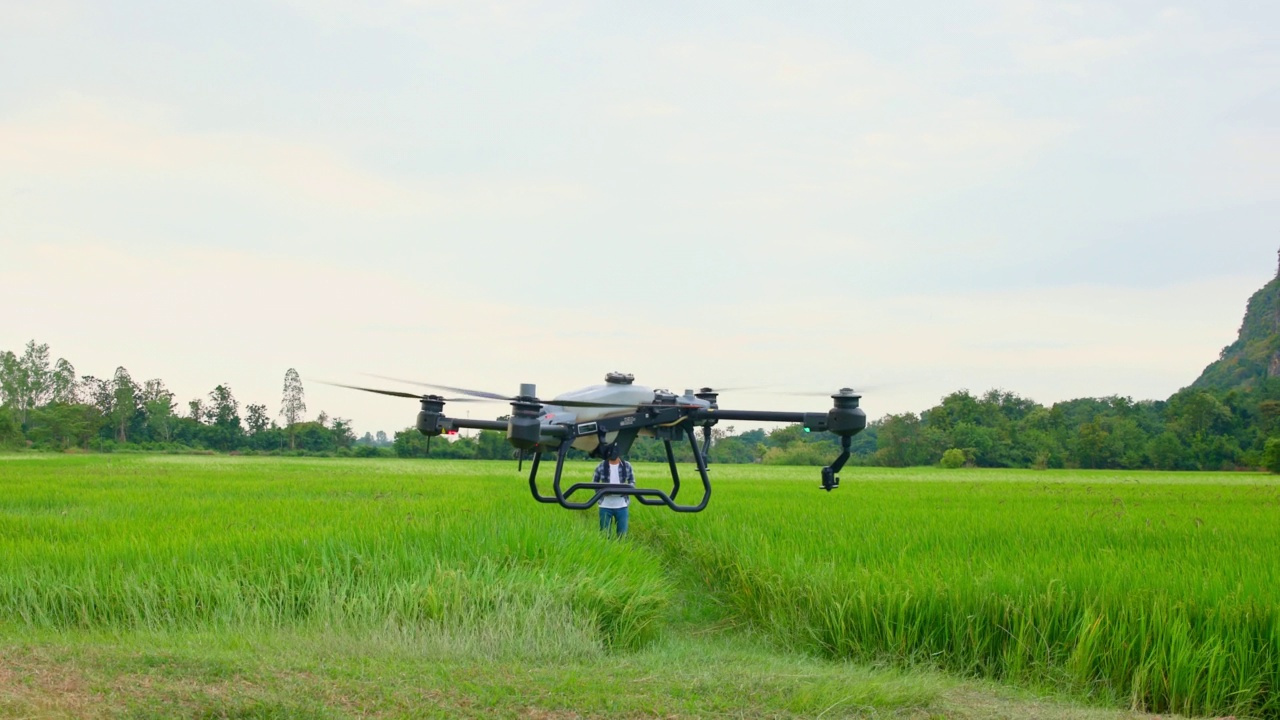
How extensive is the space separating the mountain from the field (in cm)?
12081

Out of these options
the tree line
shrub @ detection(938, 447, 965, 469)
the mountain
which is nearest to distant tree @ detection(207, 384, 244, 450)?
the tree line

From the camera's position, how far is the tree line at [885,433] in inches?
2552

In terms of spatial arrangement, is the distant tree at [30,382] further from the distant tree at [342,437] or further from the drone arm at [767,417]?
the drone arm at [767,417]

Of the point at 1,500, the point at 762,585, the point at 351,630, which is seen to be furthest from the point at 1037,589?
the point at 1,500

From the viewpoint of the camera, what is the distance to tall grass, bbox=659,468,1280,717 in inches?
257

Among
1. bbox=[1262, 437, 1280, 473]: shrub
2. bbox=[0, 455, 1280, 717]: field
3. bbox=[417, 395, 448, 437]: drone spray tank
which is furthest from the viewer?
bbox=[1262, 437, 1280, 473]: shrub

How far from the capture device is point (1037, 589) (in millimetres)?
7473

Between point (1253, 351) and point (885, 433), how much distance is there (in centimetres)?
8482

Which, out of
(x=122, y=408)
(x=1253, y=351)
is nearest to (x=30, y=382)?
(x=122, y=408)

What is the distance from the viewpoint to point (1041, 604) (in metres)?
7.29

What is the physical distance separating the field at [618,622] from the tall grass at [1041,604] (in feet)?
0.08

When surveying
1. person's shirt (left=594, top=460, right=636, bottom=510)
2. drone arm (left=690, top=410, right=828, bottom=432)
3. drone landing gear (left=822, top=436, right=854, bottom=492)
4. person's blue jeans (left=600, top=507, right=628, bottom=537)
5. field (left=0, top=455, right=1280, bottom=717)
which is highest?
drone arm (left=690, top=410, right=828, bottom=432)

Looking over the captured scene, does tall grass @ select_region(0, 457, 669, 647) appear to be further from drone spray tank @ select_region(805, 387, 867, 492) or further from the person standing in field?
drone spray tank @ select_region(805, 387, 867, 492)

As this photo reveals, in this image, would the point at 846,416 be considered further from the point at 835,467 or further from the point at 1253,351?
the point at 1253,351
